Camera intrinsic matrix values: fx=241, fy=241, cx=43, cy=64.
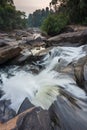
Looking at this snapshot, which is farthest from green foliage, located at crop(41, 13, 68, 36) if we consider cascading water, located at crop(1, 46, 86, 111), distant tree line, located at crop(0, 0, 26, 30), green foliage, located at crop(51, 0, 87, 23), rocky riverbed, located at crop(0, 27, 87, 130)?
distant tree line, located at crop(0, 0, 26, 30)

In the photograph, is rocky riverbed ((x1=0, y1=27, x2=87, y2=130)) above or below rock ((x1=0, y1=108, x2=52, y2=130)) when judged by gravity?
below

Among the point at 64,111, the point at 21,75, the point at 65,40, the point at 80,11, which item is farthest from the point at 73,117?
the point at 80,11

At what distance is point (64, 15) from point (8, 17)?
20.1 m

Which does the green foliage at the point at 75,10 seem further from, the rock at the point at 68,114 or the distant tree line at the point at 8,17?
the rock at the point at 68,114

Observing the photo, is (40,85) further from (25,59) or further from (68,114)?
(25,59)

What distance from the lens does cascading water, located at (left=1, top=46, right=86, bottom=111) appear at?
6777 mm

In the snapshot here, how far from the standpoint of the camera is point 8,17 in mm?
43188

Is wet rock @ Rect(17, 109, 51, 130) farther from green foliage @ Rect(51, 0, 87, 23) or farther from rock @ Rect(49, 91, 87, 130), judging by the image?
green foliage @ Rect(51, 0, 87, 23)

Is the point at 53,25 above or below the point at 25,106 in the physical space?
below

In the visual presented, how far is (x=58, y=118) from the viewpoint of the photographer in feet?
18.1

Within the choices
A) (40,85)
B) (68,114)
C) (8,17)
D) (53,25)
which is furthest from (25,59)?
(8,17)

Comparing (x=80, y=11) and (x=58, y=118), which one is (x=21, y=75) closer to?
(x=58, y=118)

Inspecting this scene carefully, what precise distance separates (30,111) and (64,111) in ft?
3.60

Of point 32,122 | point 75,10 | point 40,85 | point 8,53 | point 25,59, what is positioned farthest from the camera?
point 75,10
